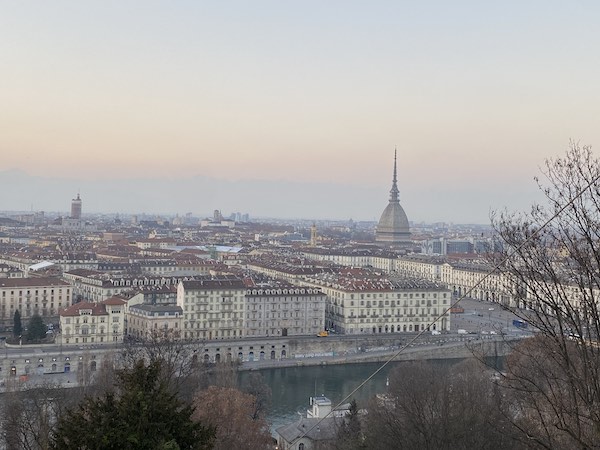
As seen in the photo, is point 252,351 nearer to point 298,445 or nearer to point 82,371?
point 82,371

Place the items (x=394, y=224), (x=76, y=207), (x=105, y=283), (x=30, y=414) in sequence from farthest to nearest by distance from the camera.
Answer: (x=76, y=207), (x=394, y=224), (x=105, y=283), (x=30, y=414)

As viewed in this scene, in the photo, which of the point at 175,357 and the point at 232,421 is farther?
the point at 175,357

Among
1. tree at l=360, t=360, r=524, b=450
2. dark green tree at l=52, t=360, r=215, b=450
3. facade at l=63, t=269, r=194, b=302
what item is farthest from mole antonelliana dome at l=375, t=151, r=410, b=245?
dark green tree at l=52, t=360, r=215, b=450

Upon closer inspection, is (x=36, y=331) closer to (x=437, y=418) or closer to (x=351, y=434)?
(x=351, y=434)

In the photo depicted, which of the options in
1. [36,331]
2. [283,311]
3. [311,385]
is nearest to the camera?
[311,385]

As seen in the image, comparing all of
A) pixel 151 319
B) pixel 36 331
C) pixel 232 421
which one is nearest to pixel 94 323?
pixel 36 331

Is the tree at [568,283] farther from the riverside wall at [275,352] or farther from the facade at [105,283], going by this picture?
the facade at [105,283]

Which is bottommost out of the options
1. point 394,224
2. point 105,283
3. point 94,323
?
point 94,323

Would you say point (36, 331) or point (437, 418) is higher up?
point (437, 418)
